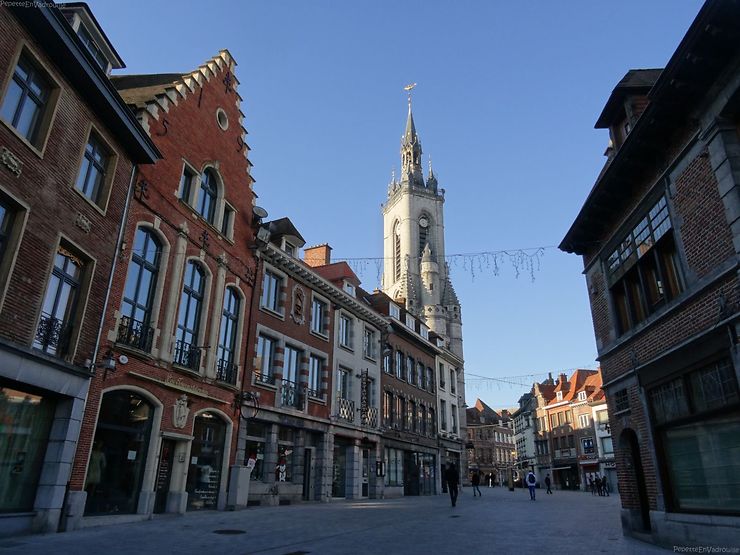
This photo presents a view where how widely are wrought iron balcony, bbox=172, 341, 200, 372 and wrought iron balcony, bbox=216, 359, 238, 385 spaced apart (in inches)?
48.8

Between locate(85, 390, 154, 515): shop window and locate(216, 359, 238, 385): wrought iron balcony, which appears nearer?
locate(85, 390, 154, 515): shop window

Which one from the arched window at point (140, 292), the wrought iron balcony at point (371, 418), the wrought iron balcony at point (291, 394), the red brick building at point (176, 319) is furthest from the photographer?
the wrought iron balcony at point (371, 418)

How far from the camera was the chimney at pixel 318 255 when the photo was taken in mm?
31953

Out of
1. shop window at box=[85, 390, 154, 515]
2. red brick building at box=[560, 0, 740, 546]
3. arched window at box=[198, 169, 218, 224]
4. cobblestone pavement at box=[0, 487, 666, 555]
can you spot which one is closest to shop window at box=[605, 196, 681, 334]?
red brick building at box=[560, 0, 740, 546]

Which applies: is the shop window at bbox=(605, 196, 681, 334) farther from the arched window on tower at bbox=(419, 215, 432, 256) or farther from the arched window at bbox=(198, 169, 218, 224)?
the arched window on tower at bbox=(419, 215, 432, 256)

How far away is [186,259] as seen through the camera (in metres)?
17.0

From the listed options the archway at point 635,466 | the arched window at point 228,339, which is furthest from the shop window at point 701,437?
the arched window at point 228,339

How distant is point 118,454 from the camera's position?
1391 centimetres

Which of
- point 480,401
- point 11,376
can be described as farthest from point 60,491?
point 480,401

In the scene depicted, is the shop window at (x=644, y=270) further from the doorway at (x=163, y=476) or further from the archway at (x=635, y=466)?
the doorway at (x=163, y=476)

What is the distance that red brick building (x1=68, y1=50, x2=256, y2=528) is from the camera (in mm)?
13750

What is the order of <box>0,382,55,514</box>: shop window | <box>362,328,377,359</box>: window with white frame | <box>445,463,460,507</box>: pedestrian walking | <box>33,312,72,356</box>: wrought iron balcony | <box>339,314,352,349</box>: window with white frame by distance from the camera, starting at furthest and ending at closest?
<box>362,328,377,359</box>: window with white frame
<box>339,314,352,349</box>: window with white frame
<box>445,463,460,507</box>: pedestrian walking
<box>33,312,72,356</box>: wrought iron balcony
<box>0,382,55,514</box>: shop window

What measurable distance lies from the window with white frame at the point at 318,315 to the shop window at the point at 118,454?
35.1 feet

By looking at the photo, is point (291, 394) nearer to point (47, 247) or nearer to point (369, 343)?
point (369, 343)
